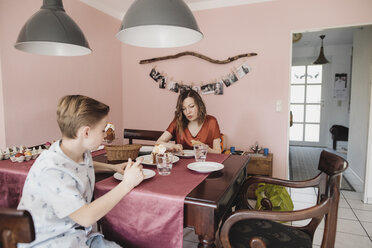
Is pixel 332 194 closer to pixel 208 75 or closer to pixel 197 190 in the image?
pixel 197 190

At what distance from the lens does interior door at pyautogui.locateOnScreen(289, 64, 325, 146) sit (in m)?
6.11

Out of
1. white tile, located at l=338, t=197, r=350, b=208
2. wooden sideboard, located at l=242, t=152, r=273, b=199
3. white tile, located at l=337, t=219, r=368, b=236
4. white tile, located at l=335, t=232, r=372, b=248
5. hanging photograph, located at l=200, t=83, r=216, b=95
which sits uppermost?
hanging photograph, located at l=200, t=83, r=216, b=95

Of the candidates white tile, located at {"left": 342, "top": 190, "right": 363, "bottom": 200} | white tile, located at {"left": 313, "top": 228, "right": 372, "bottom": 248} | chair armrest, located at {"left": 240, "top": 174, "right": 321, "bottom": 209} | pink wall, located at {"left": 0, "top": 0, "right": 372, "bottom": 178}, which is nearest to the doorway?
white tile, located at {"left": 342, "top": 190, "right": 363, "bottom": 200}

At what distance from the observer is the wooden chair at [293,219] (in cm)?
105

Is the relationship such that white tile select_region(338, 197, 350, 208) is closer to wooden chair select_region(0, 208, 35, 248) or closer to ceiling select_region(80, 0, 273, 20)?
ceiling select_region(80, 0, 273, 20)

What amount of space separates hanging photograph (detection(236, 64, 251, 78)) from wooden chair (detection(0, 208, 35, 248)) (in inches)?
115

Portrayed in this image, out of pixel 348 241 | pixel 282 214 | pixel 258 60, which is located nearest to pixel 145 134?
pixel 258 60

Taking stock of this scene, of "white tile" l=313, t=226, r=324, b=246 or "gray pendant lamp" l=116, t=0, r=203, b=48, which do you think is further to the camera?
"white tile" l=313, t=226, r=324, b=246

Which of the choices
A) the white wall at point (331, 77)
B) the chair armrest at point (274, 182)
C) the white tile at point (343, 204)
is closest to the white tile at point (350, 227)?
the white tile at point (343, 204)

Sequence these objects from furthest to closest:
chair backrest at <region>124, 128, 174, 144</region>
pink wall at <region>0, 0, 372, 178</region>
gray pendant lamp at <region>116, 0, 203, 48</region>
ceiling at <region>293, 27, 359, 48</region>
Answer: ceiling at <region>293, 27, 359, 48</region> < chair backrest at <region>124, 128, 174, 144</region> < pink wall at <region>0, 0, 372, 178</region> < gray pendant lamp at <region>116, 0, 203, 48</region>

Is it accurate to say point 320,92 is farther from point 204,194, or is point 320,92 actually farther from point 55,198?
point 55,198

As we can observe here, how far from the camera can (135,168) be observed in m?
1.08

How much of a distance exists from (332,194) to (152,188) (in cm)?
77

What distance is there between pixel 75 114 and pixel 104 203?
372mm
